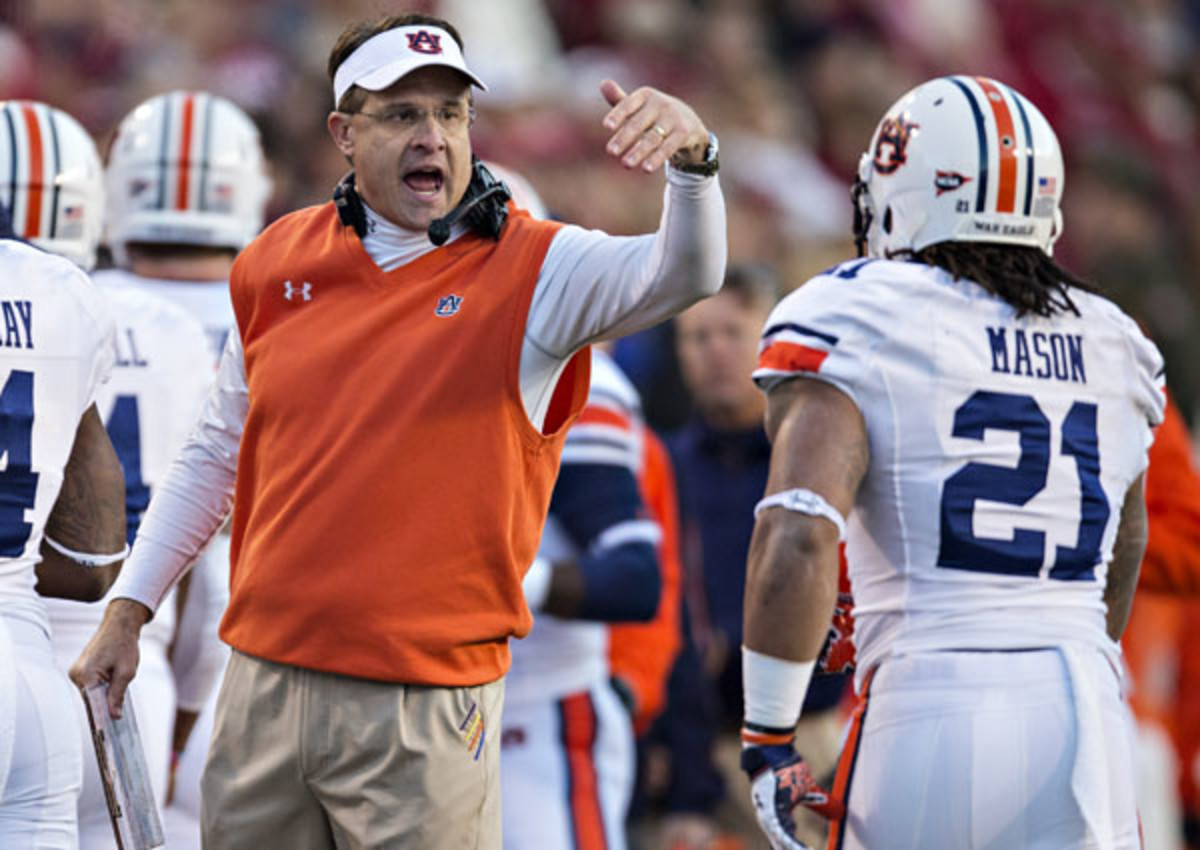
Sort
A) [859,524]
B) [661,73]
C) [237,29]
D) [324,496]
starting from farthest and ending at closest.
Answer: [661,73]
[237,29]
[859,524]
[324,496]

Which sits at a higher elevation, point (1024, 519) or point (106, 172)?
point (106, 172)

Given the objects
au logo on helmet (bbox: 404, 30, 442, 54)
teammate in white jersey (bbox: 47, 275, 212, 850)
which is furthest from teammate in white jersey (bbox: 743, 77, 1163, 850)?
teammate in white jersey (bbox: 47, 275, 212, 850)

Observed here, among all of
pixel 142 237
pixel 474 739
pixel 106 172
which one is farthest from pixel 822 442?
pixel 106 172

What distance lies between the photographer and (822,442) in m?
4.16

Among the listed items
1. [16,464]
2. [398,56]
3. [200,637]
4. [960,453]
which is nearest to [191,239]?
[200,637]

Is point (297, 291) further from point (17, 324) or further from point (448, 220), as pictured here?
point (17, 324)

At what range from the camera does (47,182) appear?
223 inches

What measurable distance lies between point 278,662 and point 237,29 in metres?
8.22

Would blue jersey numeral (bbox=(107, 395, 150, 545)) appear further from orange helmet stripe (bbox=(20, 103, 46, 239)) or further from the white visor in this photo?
the white visor

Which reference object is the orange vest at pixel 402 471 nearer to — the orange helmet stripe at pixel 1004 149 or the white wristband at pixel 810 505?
the white wristband at pixel 810 505

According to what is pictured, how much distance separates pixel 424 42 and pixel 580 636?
7.55ft

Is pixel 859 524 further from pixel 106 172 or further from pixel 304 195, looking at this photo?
pixel 304 195

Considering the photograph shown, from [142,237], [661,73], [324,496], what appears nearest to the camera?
[324,496]

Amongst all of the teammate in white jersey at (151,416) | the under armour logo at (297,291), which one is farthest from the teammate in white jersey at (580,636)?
the under armour logo at (297,291)
